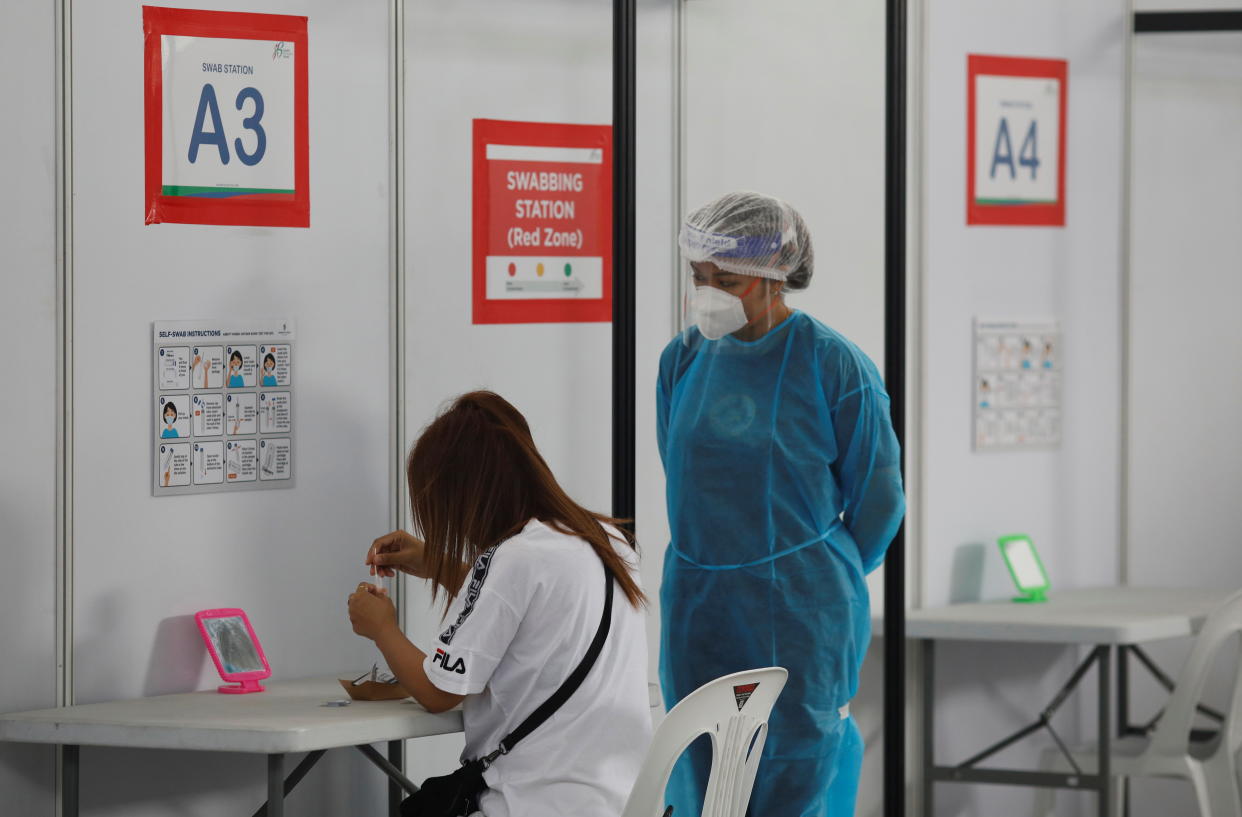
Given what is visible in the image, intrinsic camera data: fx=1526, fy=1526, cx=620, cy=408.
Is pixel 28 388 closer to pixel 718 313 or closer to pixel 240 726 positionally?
pixel 240 726

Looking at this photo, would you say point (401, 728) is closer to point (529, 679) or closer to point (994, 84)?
point (529, 679)

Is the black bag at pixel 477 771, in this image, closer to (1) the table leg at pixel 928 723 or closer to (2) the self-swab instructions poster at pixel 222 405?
(2) the self-swab instructions poster at pixel 222 405

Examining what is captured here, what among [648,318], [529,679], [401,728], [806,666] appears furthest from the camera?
[648,318]

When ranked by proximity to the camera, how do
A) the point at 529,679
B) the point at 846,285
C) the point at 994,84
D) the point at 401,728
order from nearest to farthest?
the point at 529,679
the point at 401,728
the point at 846,285
the point at 994,84

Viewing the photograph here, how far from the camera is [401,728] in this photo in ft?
9.02

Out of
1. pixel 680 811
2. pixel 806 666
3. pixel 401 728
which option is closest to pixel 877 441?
pixel 806 666

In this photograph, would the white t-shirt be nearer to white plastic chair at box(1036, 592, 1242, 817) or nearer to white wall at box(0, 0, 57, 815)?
white wall at box(0, 0, 57, 815)

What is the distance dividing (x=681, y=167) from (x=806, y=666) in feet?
4.17

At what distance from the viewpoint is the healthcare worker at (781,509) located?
2.93 metres

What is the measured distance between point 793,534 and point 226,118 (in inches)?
57.8

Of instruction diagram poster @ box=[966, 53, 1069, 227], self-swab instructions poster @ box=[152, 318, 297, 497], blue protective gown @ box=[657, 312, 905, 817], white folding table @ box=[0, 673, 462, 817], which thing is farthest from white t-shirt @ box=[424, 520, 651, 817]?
instruction diagram poster @ box=[966, 53, 1069, 227]

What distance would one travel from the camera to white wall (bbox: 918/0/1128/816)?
13.6 ft

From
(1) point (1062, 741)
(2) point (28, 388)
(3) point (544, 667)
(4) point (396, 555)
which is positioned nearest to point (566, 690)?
(3) point (544, 667)

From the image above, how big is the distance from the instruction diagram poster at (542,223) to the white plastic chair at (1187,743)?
1.64 m
